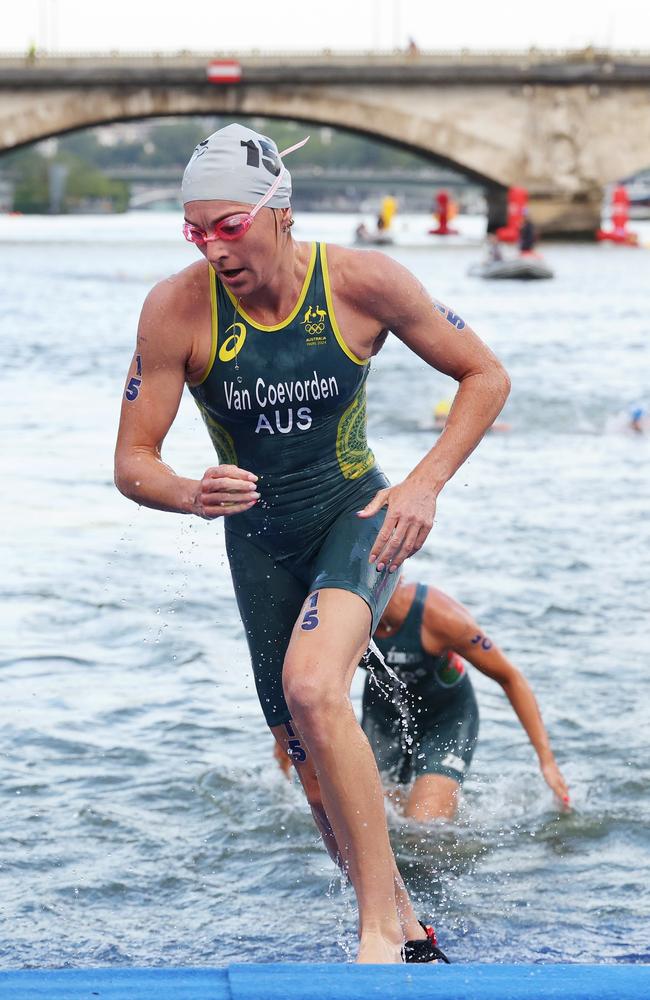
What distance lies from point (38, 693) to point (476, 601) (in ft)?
10.6

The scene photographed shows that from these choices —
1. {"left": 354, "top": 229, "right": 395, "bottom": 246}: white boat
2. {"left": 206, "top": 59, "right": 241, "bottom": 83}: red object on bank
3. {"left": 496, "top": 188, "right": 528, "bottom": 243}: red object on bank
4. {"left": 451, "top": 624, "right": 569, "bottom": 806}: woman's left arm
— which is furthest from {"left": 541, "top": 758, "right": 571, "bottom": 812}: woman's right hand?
{"left": 354, "top": 229, "right": 395, "bottom": 246}: white boat

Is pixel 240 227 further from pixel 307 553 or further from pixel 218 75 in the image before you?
pixel 218 75

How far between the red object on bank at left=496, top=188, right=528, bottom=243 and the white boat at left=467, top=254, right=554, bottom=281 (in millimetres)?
16177

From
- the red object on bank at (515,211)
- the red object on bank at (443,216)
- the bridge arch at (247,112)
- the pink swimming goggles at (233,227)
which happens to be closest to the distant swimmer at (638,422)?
the pink swimming goggles at (233,227)

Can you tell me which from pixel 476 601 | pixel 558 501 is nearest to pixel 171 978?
pixel 476 601

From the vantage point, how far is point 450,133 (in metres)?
62.5

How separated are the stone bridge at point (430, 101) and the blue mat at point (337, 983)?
59150 mm

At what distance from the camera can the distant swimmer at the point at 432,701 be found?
6.41 m

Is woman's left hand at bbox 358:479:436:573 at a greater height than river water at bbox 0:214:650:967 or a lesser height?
greater

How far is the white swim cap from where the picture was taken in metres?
4.31

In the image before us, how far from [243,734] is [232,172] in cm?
410

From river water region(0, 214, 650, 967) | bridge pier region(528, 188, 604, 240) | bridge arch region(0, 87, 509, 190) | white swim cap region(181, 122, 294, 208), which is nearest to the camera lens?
white swim cap region(181, 122, 294, 208)

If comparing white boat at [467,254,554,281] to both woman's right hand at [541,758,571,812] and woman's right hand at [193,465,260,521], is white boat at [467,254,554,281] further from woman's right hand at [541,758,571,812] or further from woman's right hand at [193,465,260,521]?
woman's right hand at [193,465,260,521]

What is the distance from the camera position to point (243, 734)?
7871mm
